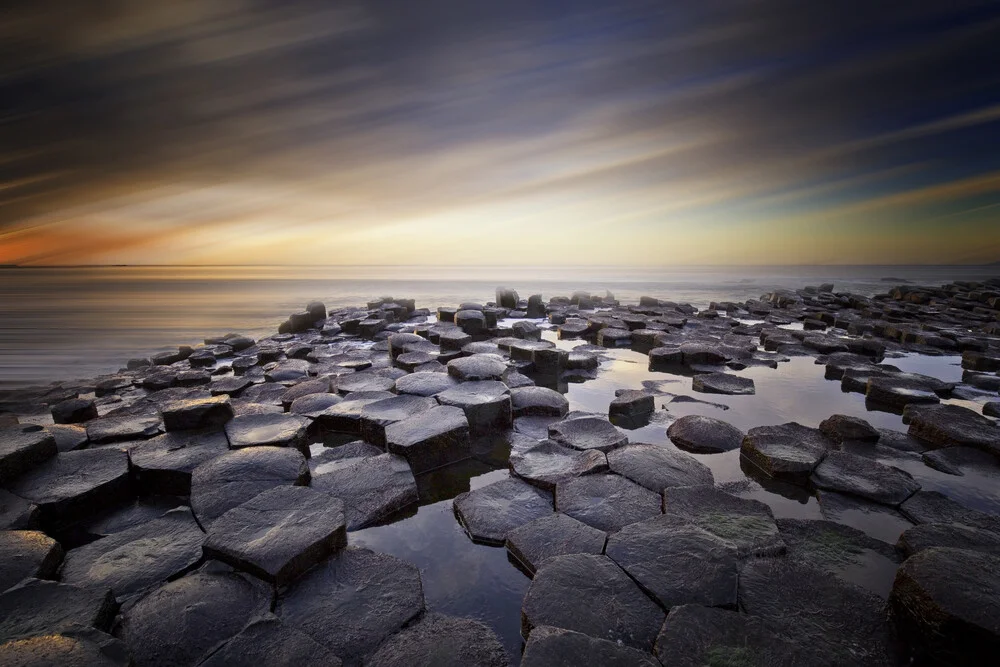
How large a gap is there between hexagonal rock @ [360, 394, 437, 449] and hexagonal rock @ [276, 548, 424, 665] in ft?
4.11

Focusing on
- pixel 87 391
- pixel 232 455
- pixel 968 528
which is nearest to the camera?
pixel 968 528

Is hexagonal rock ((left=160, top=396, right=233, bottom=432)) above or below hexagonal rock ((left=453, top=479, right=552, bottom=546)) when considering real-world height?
above

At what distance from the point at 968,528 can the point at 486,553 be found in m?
2.36

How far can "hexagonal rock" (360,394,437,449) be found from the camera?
311 centimetres

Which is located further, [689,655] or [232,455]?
[232,455]

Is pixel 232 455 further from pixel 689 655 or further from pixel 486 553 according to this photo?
pixel 689 655

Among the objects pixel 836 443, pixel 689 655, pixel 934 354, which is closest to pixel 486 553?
pixel 689 655

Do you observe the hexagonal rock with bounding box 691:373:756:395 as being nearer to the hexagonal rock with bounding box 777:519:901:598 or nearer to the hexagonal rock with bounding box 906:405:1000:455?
the hexagonal rock with bounding box 906:405:1000:455

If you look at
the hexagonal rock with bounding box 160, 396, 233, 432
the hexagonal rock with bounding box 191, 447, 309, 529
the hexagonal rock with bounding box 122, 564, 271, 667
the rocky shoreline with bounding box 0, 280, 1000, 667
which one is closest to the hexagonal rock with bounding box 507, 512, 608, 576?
the rocky shoreline with bounding box 0, 280, 1000, 667

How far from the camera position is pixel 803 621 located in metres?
1.53

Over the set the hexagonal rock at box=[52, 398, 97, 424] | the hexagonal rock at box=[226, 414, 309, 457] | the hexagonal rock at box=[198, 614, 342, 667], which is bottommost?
the hexagonal rock at box=[52, 398, 97, 424]

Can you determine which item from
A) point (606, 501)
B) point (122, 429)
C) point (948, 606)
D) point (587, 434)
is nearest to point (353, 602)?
point (606, 501)

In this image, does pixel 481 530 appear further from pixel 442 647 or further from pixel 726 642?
pixel 726 642

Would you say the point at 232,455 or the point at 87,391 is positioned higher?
the point at 232,455
